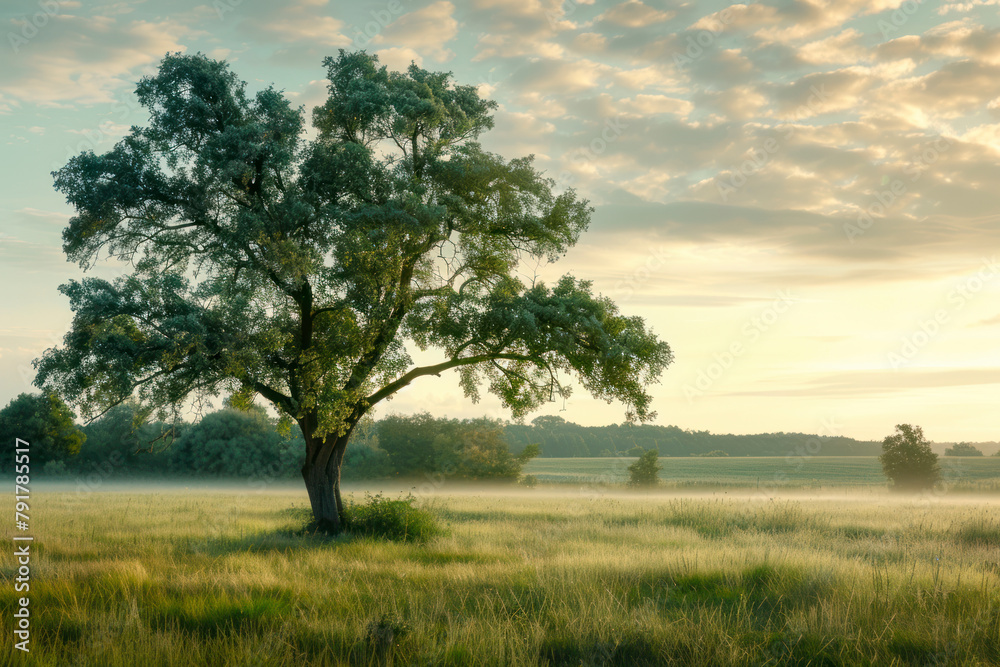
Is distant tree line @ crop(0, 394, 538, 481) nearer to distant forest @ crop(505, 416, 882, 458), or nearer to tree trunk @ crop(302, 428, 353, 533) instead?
tree trunk @ crop(302, 428, 353, 533)

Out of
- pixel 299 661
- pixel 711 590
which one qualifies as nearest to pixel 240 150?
pixel 299 661

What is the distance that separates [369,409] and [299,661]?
12.8m

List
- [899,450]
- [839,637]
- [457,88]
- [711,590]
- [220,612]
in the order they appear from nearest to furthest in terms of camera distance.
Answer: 1. [839,637]
2. [220,612]
3. [711,590]
4. [457,88]
5. [899,450]

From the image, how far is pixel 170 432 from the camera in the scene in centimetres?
1795

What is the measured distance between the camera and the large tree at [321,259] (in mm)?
15570

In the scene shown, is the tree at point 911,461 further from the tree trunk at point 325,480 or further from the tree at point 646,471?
the tree trunk at point 325,480

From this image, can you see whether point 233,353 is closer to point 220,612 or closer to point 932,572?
point 220,612

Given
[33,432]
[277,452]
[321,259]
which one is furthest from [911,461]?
[33,432]

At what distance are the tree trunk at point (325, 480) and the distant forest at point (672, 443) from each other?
122m

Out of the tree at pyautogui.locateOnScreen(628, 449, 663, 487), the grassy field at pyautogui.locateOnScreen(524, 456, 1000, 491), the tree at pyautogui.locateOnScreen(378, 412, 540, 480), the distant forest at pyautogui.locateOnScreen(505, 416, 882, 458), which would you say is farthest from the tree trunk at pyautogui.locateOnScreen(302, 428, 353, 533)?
the distant forest at pyautogui.locateOnScreen(505, 416, 882, 458)

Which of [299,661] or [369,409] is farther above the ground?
[369,409]

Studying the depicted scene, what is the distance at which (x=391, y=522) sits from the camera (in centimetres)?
1830

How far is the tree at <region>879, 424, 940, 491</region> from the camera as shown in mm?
51312

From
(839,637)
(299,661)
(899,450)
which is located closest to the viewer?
(299,661)
